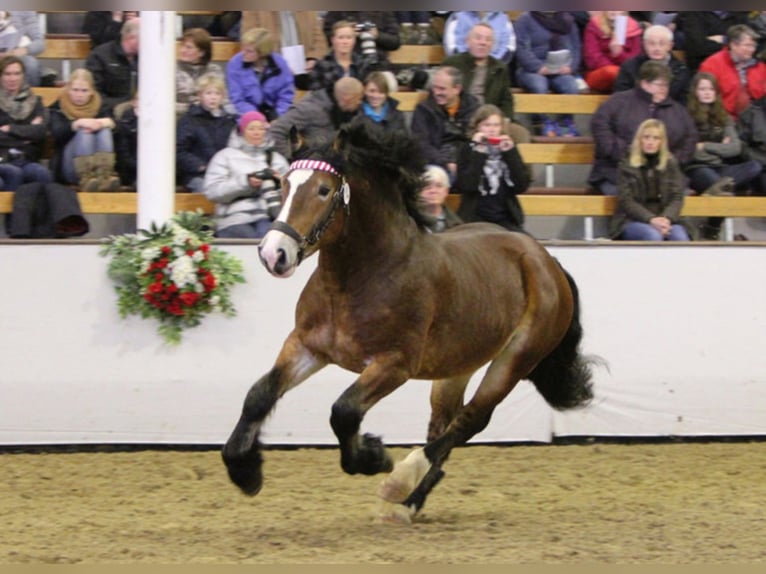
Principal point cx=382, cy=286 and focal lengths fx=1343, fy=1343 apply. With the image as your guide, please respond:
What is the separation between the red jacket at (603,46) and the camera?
11.6 m

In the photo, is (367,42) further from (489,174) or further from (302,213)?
(302,213)

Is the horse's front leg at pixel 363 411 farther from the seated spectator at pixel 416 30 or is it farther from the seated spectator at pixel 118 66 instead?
the seated spectator at pixel 416 30

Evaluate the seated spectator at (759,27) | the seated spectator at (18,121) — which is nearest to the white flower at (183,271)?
the seated spectator at (18,121)

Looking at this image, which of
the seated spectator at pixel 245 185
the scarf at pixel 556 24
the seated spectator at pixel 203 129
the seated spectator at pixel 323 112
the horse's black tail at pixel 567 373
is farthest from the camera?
the scarf at pixel 556 24

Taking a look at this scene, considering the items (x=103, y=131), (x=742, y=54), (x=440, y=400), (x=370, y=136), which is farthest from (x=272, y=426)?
(x=742, y=54)

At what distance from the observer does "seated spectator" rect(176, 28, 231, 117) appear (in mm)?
10289

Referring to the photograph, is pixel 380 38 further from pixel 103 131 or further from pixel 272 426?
pixel 272 426

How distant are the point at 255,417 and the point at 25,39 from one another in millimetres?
6169

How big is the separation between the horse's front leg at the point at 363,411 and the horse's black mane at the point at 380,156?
826mm

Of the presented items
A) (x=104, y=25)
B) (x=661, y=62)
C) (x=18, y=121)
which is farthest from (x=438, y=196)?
(x=104, y=25)

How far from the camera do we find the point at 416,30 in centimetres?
1189

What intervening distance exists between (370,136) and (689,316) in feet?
12.7

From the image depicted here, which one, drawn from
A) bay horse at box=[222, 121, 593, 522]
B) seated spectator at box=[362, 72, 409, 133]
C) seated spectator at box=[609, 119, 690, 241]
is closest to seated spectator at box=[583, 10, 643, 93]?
seated spectator at box=[609, 119, 690, 241]

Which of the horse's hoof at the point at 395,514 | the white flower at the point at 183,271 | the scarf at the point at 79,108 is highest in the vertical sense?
the scarf at the point at 79,108
